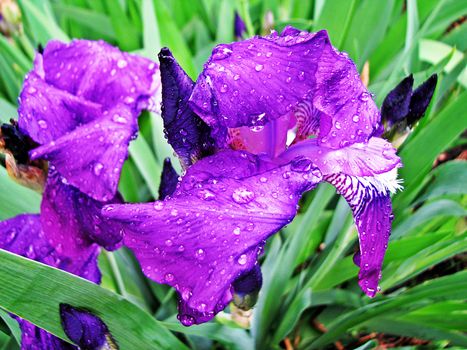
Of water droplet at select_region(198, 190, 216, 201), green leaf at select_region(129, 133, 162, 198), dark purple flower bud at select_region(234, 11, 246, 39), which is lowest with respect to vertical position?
green leaf at select_region(129, 133, 162, 198)

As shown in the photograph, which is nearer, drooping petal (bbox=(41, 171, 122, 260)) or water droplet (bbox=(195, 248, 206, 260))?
water droplet (bbox=(195, 248, 206, 260))

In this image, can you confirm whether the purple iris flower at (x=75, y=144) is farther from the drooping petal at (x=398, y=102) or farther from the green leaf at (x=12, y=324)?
the drooping petal at (x=398, y=102)

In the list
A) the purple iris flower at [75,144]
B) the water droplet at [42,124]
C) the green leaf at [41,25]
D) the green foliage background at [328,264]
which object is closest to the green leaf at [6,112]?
the green foliage background at [328,264]

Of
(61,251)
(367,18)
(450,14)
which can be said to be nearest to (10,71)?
(61,251)

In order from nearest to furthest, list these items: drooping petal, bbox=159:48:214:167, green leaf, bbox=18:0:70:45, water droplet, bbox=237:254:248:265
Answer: water droplet, bbox=237:254:248:265 → drooping petal, bbox=159:48:214:167 → green leaf, bbox=18:0:70:45

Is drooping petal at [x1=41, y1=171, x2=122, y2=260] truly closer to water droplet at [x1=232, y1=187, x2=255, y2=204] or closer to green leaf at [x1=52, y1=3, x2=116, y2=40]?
water droplet at [x1=232, y1=187, x2=255, y2=204]

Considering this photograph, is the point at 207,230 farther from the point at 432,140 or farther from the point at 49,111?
the point at 432,140

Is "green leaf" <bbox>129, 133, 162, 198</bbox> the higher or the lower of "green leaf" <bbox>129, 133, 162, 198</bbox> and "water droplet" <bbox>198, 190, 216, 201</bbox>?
the lower

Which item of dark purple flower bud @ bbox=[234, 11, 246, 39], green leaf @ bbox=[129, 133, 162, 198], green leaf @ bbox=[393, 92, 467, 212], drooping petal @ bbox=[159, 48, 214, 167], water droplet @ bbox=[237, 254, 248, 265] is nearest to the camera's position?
water droplet @ bbox=[237, 254, 248, 265]

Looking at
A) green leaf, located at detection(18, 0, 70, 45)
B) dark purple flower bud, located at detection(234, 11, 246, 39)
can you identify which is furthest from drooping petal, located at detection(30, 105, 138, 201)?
dark purple flower bud, located at detection(234, 11, 246, 39)
